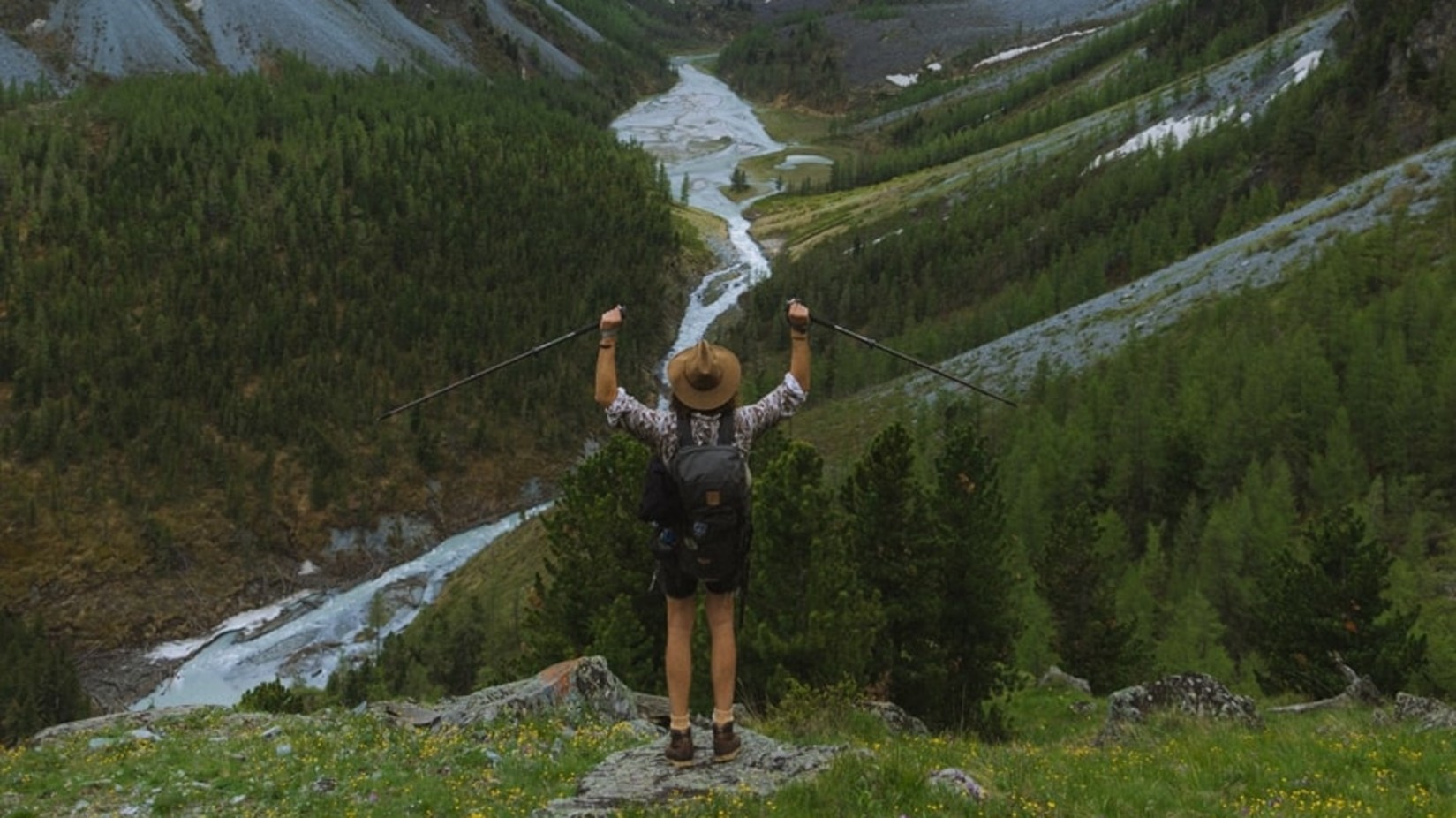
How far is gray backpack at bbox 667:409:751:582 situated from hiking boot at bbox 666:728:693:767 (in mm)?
2008

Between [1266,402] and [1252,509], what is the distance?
10372mm

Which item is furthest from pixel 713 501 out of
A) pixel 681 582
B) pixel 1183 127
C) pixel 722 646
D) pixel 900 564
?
pixel 1183 127

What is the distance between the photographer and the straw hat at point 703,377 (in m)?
9.80

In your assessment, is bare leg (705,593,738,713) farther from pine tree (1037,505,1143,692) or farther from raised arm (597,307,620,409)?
pine tree (1037,505,1143,692)

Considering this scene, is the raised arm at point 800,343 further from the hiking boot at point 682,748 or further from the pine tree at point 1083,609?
the pine tree at point 1083,609

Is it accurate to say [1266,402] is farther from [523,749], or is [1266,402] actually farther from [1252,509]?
[523,749]

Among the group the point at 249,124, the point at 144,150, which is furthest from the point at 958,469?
the point at 249,124

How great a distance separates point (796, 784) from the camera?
941 centimetres

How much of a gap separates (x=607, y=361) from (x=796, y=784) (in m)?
4.91

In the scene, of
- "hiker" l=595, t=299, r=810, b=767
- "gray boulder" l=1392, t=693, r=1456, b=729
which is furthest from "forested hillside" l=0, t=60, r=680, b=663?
"gray boulder" l=1392, t=693, r=1456, b=729

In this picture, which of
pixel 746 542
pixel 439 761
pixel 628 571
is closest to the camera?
pixel 746 542

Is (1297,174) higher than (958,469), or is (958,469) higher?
(1297,174)

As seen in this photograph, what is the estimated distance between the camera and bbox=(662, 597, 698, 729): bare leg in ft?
34.6

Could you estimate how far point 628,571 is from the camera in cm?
3134
